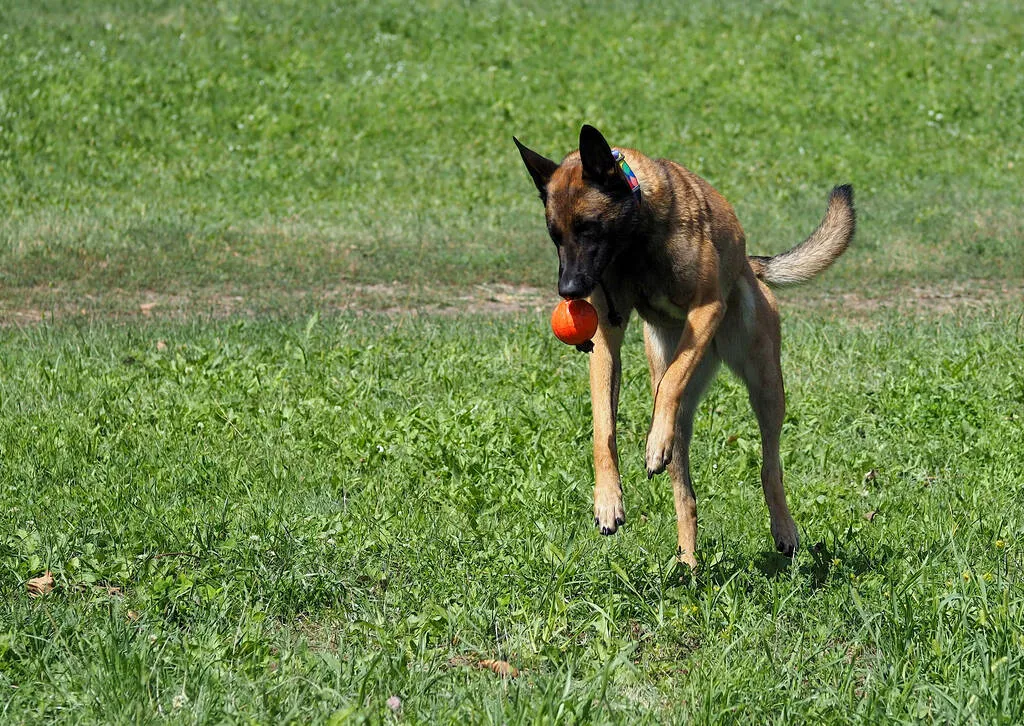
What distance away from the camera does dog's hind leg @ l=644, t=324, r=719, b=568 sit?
212 inches

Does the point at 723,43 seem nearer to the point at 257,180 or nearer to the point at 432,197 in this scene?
the point at 432,197

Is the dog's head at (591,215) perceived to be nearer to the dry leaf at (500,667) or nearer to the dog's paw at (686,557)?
the dog's paw at (686,557)

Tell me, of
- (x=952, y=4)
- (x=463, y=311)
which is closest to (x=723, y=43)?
(x=952, y=4)

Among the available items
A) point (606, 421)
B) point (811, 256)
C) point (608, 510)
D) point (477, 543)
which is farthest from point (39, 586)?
point (811, 256)

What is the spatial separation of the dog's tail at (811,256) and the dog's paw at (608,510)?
1.68 meters

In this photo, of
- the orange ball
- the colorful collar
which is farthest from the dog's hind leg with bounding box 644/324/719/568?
the colorful collar

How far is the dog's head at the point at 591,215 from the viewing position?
15.9 ft

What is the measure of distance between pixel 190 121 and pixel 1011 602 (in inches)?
631

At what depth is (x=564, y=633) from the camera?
441 cm

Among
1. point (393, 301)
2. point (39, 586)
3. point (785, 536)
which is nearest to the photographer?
point (39, 586)

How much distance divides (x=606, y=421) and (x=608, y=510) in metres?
0.39

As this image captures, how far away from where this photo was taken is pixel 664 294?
16.8 feet

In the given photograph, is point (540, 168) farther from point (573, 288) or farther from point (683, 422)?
point (683, 422)

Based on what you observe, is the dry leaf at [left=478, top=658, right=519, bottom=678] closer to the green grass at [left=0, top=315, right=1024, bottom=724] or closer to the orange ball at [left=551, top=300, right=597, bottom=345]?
the green grass at [left=0, top=315, right=1024, bottom=724]
